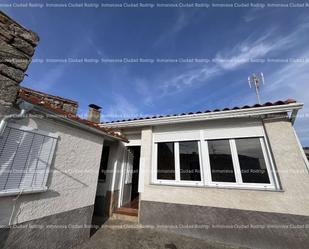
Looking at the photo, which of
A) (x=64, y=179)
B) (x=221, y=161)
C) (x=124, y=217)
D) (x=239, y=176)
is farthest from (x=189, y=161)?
(x=64, y=179)

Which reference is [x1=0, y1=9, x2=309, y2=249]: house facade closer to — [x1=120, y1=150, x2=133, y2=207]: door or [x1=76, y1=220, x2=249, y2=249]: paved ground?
[x1=76, y1=220, x2=249, y2=249]: paved ground

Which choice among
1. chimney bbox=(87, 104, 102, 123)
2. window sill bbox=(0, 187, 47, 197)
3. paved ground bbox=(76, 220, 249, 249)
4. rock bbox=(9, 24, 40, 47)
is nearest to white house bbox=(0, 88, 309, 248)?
window sill bbox=(0, 187, 47, 197)

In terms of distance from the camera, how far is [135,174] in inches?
369

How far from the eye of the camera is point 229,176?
4.74 meters

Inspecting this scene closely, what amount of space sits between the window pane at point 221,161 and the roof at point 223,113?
1.03m

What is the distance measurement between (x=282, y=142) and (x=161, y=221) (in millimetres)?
4737

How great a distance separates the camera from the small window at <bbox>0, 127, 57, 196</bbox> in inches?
99.5

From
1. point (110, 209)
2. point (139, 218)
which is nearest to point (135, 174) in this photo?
point (110, 209)

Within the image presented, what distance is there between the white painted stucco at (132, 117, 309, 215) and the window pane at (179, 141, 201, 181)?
1.51 feet

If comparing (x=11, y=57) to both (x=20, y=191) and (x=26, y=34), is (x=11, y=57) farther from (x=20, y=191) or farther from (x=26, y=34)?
(x=20, y=191)

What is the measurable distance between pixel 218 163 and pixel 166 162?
6.49 ft

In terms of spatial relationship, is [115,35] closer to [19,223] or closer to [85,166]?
[85,166]

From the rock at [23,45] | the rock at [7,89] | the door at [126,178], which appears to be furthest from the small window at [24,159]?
the door at [126,178]

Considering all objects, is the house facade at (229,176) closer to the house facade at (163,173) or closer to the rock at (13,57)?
the house facade at (163,173)
